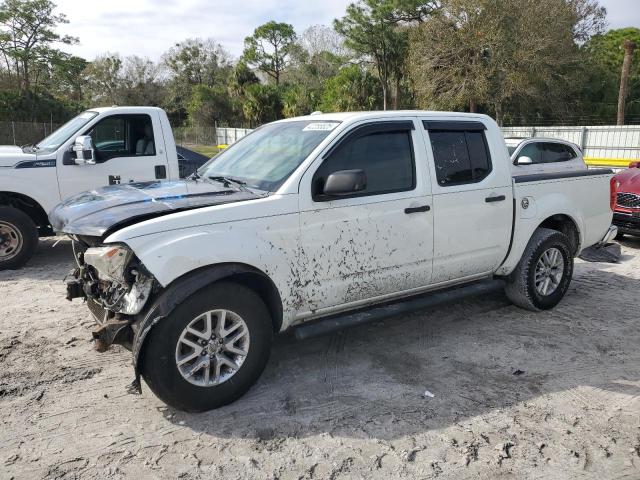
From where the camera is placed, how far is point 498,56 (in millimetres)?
29750

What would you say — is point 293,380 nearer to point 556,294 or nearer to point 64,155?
point 556,294

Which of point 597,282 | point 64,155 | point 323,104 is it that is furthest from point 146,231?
point 323,104

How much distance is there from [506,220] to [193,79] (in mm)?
67672

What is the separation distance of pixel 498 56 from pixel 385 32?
13437mm

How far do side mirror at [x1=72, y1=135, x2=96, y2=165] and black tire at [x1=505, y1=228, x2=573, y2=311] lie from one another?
5224 millimetres

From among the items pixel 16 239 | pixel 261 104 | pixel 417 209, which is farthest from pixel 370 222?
pixel 261 104

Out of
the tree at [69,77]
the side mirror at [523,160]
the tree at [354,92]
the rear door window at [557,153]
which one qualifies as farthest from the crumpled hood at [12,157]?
the tree at [69,77]

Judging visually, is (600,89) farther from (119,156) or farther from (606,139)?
(119,156)

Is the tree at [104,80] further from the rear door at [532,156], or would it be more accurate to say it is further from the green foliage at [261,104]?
the rear door at [532,156]

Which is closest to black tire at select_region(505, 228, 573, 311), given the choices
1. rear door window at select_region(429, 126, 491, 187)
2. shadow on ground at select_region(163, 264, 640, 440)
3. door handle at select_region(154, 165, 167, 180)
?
shadow on ground at select_region(163, 264, 640, 440)

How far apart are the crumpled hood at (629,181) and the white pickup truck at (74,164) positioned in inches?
276

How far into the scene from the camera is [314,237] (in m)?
3.86

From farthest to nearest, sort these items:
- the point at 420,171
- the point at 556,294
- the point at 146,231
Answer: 1. the point at 556,294
2. the point at 420,171
3. the point at 146,231

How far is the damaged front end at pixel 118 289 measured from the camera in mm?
3301
